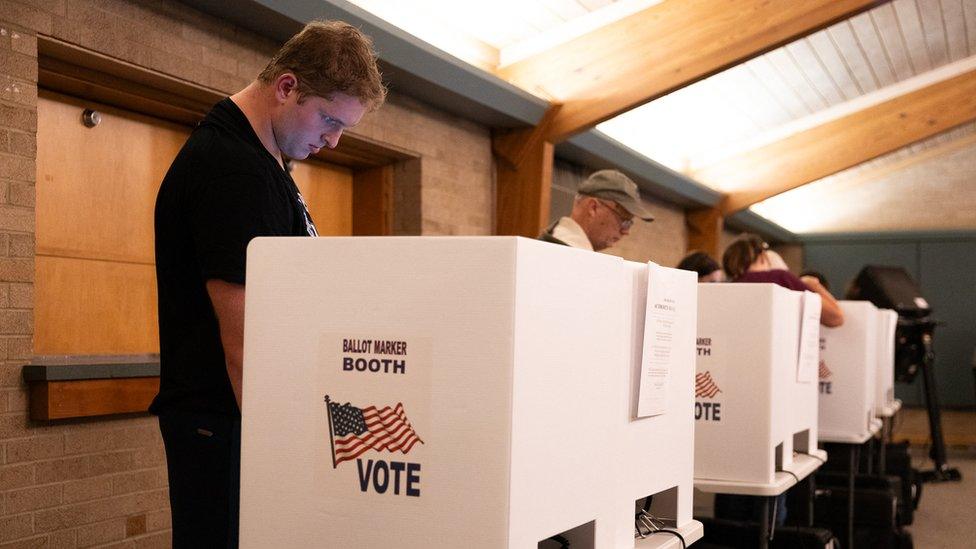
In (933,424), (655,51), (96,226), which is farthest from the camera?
(933,424)

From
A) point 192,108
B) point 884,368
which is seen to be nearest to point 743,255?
point 884,368

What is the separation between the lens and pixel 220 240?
51.4 inches

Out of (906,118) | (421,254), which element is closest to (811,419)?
(421,254)

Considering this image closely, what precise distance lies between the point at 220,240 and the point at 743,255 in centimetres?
278

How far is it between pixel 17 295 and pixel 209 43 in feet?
4.08

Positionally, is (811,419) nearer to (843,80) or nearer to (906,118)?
(843,80)

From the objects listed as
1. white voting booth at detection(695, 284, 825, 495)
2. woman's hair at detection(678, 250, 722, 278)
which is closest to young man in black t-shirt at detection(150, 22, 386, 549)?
white voting booth at detection(695, 284, 825, 495)

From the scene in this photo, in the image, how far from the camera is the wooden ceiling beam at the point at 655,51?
5262 millimetres

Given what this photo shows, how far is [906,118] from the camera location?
27.7 feet

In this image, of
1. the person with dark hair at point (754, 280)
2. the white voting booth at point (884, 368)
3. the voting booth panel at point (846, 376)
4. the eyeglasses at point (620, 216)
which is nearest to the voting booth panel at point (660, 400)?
the person with dark hair at point (754, 280)

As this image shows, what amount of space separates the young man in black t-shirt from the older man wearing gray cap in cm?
160

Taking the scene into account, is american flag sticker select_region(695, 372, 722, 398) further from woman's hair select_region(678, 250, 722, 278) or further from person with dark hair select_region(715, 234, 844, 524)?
woman's hair select_region(678, 250, 722, 278)

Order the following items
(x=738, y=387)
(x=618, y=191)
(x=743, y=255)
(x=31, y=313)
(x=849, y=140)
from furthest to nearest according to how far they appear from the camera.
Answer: (x=849, y=140) → (x=743, y=255) → (x=618, y=191) → (x=31, y=313) → (x=738, y=387)

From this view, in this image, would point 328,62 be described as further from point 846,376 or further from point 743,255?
point 743,255
